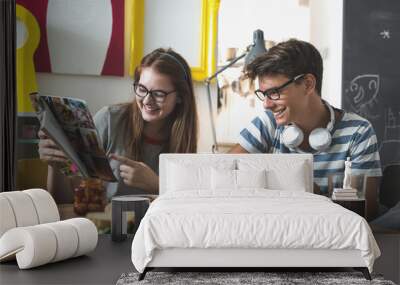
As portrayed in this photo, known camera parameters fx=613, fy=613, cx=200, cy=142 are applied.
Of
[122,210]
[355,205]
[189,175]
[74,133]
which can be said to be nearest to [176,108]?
[189,175]

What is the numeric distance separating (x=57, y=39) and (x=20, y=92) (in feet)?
2.26

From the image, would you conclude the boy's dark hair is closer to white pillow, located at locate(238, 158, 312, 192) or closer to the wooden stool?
white pillow, located at locate(238, 158, 312, 192)

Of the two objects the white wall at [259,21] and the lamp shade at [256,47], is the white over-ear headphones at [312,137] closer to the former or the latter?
the white wall at [259,21]

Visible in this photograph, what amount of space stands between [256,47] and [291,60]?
40 cm

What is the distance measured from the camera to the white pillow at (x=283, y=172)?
597 cm

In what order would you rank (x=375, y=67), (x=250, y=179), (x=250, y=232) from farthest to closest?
(x=375, y=67) → (x=250, y=179) → (x=250, y=232)

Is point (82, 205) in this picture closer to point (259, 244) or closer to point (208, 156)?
point (208, 156)

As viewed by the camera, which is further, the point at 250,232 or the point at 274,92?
the point at 274,92

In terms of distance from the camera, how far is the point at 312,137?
649cm

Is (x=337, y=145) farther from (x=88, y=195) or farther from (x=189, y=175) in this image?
(x=88, y=195)

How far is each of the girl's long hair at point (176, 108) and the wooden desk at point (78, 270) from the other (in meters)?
1.47

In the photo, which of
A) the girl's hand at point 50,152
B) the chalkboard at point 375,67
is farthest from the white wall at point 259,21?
the girl's hand at point 50,152

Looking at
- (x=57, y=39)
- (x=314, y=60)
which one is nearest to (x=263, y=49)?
(x=314, y=60)

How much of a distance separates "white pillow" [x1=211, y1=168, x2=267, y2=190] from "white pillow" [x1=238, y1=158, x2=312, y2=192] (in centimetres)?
13
